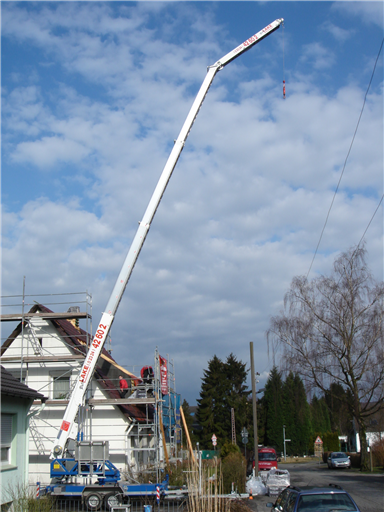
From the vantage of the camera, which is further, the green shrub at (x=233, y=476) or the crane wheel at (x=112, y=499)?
the green shrub at (x=233, y=476)

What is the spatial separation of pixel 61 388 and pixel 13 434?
396 inches

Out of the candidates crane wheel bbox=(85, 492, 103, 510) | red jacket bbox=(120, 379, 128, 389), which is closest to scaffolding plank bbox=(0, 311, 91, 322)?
red jacket bbox=(120, 379, 128, 389)

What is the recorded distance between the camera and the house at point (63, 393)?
831 inches

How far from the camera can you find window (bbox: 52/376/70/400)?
22422 millimetres

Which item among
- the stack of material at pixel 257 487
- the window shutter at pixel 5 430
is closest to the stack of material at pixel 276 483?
the stack of material at pixel 257 487

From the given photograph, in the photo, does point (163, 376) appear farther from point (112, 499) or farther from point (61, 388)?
point (112, 499)

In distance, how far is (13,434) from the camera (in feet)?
41.6

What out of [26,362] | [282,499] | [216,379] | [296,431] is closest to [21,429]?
[282,499]

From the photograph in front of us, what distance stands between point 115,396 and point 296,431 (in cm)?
5507

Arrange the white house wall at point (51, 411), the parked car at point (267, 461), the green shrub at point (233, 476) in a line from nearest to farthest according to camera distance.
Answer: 1. the green shrub at point (233, 476)
2. the white house wall at point (51, 411)
3. the parked car at point (267, 461)

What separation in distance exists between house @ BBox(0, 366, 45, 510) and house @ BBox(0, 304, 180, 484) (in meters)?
7.50

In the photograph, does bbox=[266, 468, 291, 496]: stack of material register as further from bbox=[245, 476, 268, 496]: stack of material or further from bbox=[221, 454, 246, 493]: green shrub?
bbox=[221, 454, 246, 493]: green shrub

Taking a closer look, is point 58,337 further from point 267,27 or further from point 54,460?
point 267,27

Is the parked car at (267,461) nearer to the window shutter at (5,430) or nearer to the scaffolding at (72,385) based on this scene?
the scaffolding at (72,385)
